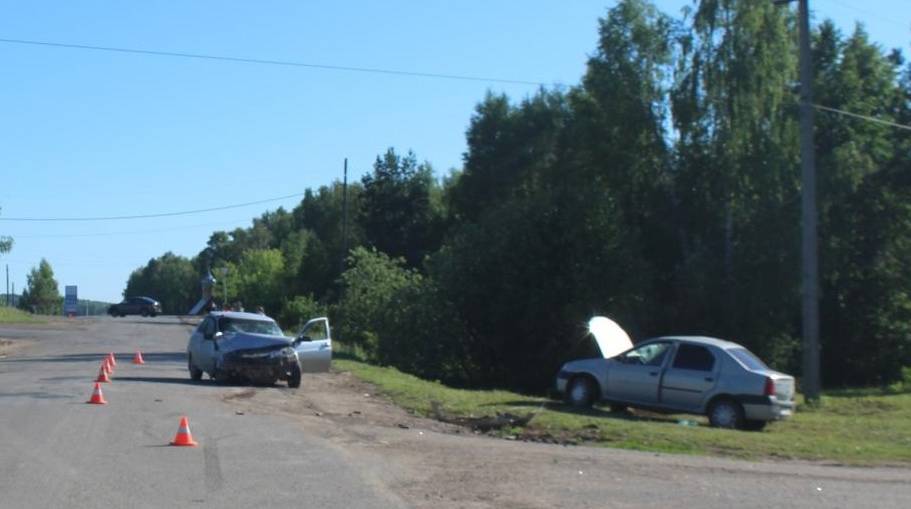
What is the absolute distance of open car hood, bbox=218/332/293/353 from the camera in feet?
79.9

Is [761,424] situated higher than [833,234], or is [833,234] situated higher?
[833,234]

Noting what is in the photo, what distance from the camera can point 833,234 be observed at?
42.4m

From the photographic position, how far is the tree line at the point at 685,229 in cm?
3922

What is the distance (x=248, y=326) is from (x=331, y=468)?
13697 millimetres

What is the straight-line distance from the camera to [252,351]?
24.3 m

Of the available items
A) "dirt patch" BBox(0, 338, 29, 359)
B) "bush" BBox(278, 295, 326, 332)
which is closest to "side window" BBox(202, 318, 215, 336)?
"dirt patch" BBox(0, 338, 29, 359)

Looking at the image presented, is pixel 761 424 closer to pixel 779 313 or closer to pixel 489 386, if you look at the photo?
pixel 489 386

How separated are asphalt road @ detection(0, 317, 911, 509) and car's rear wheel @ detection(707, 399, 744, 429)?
17.3 feet

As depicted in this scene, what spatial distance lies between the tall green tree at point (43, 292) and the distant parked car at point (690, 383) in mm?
122354

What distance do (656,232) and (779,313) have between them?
604cm

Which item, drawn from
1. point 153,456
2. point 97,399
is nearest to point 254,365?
point 97,399

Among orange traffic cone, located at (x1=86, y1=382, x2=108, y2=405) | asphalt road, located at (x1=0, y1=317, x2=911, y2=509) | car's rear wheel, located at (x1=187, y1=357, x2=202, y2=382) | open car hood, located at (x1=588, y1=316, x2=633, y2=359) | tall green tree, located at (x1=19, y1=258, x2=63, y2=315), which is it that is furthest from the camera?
tall green tree, located at (x1=19, y1=258, x2=63, y2=315)

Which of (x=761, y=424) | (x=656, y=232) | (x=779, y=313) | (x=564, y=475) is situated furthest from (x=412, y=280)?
(x=564, y=475)

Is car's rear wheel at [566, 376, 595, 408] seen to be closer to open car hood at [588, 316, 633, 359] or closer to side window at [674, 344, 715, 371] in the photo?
open car hood at [588, 316, 633, 359]
